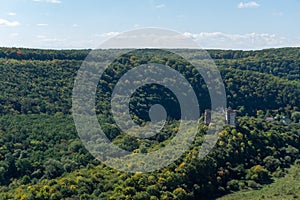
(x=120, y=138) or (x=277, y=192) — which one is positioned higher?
(x=120, y=138)

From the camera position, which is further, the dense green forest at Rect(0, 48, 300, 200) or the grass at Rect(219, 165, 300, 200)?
the grass at Rect(219, 165, 300, 200)

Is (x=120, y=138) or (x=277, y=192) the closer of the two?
(x=277, y=192)

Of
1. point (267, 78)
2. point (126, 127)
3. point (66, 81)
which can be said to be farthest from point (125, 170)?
point (267, 78)

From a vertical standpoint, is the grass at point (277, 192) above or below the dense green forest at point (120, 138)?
below

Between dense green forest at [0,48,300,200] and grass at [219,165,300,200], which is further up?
dense green forest at [0,48,300,200]

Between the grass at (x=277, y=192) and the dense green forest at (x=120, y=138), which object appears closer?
the dense green forest at (x=120, y=138)
